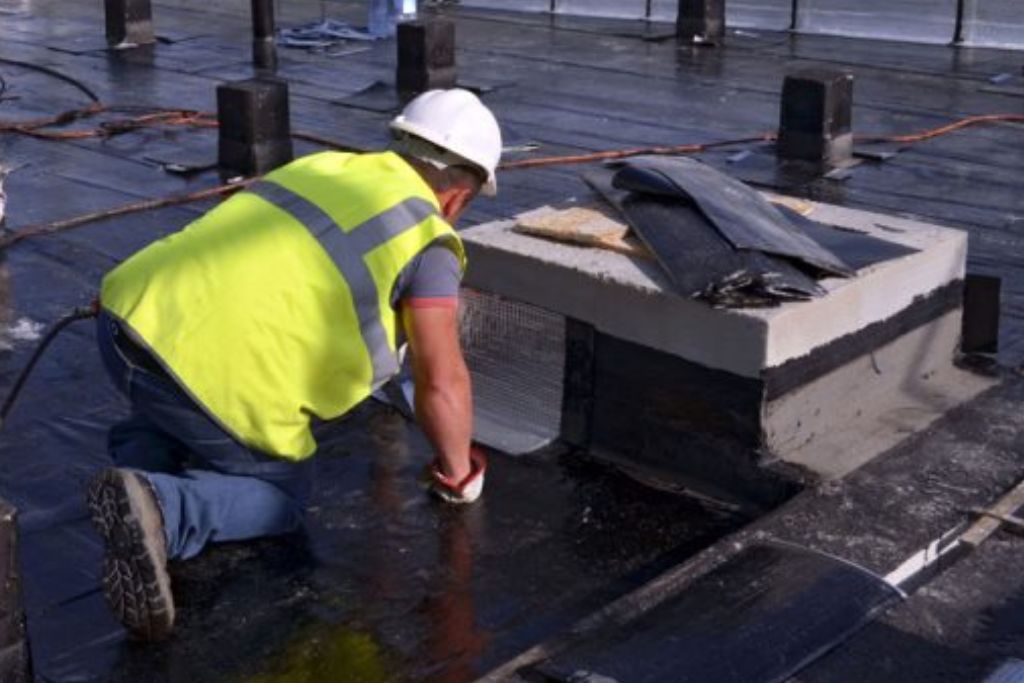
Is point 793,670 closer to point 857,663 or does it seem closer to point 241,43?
point 857,663

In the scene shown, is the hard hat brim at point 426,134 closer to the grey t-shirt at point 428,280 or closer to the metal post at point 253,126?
the grey t-shirt at point 428,280

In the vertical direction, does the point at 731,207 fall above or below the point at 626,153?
above

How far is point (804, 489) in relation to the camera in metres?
3.98

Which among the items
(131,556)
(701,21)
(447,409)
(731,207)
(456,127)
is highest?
(456,127)

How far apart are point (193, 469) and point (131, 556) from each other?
529mm

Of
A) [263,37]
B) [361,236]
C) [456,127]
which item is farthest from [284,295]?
[263,37]

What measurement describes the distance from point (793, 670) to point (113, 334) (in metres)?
1.78

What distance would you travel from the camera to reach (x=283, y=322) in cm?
363

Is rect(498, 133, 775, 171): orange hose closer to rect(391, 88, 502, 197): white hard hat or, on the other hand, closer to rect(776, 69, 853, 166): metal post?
rect(776, 69, 853, 166): metal post

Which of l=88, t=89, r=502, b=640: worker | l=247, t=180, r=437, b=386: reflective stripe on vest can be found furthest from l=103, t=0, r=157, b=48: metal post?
l=247, t=180, r=437, b=386: reflective stripe on vest

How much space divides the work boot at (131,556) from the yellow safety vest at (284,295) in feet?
1.11

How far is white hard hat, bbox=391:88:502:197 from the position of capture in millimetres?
3768

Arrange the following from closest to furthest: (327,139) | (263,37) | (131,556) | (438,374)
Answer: (131,556) → (438,374) → (327,139) → (263,37)

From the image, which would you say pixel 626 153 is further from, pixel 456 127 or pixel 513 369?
pixel 456 127
